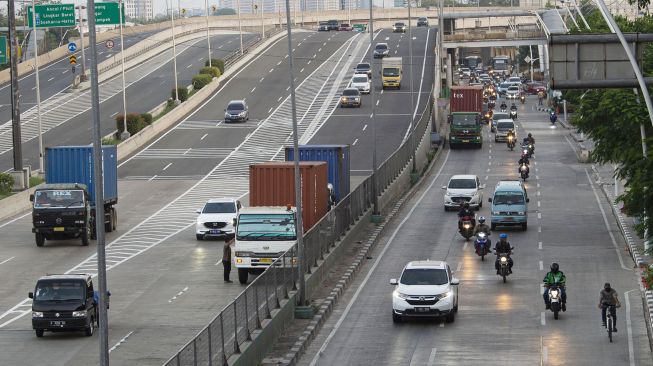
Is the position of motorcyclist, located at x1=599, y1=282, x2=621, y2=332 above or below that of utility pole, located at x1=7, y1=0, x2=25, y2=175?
below

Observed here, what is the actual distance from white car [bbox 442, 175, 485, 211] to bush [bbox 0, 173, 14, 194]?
730 inches

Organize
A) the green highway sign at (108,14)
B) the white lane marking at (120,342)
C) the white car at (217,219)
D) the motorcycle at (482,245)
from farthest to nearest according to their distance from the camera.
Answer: the green highway sign at (108,14) < the white car at (217,219) < the motorcycle at (482,245) < the white lane marking at (120,342)

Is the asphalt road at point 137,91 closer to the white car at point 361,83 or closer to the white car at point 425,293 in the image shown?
the white car at point 361,83

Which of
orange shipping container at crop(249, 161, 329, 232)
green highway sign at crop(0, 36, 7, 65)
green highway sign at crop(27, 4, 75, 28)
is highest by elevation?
green highway sign at crop(27, 4, 75, 28)

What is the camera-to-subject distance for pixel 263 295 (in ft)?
103

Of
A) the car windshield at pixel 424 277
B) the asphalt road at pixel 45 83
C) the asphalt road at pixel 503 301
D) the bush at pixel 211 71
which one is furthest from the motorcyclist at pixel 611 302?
the bush at pixel 211 71

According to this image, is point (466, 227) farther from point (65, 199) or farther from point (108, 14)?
point (108, 14)

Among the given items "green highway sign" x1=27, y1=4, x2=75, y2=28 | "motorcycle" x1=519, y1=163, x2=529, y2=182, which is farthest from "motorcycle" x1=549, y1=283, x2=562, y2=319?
"green highway sign" x1=27, y1=4, x2=75, y2=28

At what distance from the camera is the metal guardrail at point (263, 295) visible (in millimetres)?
24562

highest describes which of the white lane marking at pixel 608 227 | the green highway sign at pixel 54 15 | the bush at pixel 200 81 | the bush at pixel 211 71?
the green highway sign at pixel 54 15

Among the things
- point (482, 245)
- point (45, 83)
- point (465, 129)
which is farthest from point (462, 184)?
point (45, 83)

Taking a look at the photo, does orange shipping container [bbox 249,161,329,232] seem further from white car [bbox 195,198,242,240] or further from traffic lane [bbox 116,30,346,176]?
traffic lane [bbox 116,30,346,176]

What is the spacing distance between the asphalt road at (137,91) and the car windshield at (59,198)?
26.8 meters

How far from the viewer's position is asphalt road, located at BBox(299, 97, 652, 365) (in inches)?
1230
